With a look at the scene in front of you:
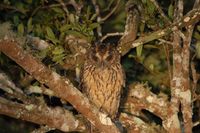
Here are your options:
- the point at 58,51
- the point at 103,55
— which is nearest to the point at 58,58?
the point at 58,51

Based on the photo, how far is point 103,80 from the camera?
5.02 metres

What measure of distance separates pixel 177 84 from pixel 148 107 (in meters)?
0.74

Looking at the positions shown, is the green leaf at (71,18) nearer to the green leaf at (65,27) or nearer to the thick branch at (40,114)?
the green leaf at (65,27)

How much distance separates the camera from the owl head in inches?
187

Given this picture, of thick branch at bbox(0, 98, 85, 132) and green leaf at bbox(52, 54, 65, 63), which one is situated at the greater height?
green leaf at bbox(52, 54, 65, 63)

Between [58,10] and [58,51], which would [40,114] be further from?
[58,10]

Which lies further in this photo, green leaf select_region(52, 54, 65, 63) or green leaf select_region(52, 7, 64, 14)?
green leaf select_region(52, 7, 64, 14)

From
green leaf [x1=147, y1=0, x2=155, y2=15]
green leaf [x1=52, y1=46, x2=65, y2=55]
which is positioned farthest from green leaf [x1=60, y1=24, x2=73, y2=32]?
green leaf [x1=147, y1=0, x2=155, y2=15]

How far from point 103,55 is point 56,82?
3.99 feet

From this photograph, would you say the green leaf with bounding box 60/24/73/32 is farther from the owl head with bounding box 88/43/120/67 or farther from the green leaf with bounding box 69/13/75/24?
the owl head with bounding box 88/43/120/67

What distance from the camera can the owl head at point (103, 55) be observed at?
15.6 ft

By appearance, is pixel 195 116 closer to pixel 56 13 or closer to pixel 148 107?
pixel 148 107

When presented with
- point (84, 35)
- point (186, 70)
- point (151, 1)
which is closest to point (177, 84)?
point (186, 70)

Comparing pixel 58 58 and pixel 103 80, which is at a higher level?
pixel 58 58
